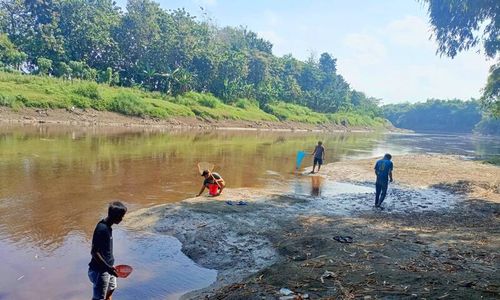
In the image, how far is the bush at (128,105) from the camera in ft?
168

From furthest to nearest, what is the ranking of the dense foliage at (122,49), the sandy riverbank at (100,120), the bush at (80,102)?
the dense foliage at (122,49) → the bush at (80,102) → the sandy riverbank at (100,120)

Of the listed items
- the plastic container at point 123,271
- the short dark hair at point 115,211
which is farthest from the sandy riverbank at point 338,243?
the short dark hair at point 115,211

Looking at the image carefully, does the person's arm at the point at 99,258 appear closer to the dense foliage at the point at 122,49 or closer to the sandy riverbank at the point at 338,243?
the sandy riverbank at the point at 338,243

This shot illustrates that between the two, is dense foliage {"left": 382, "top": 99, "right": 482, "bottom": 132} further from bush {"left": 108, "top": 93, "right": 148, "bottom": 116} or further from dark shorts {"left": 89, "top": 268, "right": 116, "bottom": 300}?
dark shorts {"left": 89, "top": 268, "right": 116, "bottom": 300}

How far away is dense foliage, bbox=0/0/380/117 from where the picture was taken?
57906mm

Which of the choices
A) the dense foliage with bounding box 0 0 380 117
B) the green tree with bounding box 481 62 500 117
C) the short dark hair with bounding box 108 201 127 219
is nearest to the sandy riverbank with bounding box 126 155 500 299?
the short dark hair with bounding box 108 201 127 219

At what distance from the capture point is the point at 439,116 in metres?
162

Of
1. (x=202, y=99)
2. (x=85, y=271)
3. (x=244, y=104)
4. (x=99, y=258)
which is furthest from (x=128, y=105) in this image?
(x=99, y=258)

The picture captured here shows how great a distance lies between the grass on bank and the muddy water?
59.2 ft

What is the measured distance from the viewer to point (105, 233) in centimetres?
534

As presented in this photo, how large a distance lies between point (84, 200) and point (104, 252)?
8208 mm

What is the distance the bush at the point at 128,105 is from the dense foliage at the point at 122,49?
249mm

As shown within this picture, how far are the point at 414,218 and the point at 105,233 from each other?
960cm

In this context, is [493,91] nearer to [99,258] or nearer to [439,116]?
[99,258]
